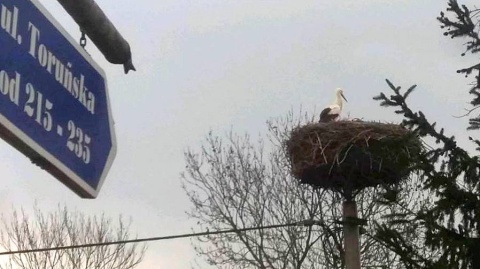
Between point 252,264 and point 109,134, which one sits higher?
point 252,264

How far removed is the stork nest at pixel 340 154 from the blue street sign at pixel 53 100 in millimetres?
4950

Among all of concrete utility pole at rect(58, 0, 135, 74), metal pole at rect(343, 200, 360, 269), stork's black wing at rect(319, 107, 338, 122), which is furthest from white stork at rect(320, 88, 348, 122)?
concrete utility pole at rect(58, 0, 135, 74)

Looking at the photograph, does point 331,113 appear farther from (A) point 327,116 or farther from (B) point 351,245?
(B) point 351,245

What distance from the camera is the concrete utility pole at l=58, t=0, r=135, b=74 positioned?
5.60 ft

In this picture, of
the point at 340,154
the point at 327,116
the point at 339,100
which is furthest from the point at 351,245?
the point at 339,100

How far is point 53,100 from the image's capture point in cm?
151

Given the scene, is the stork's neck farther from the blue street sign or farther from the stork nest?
the blue street sign

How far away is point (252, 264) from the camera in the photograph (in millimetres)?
12914

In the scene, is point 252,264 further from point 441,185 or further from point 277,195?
point 441,185

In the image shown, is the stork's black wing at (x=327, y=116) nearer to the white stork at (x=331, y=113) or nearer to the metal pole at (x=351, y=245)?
the white stork at (x=331, y=113)

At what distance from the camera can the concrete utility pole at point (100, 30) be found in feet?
5.60

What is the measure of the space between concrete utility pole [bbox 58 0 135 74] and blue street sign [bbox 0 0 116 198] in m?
0.09

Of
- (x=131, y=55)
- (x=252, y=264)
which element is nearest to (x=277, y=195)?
(x=252, y=264)

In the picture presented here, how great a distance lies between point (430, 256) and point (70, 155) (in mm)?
2740
